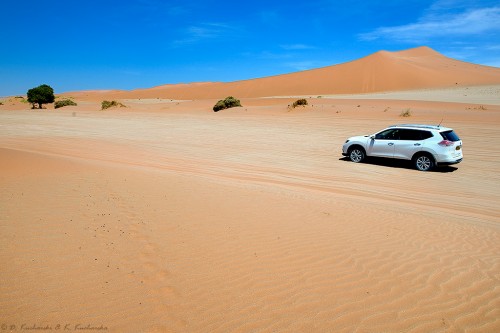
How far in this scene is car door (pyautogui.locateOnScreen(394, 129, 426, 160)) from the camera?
480 inches

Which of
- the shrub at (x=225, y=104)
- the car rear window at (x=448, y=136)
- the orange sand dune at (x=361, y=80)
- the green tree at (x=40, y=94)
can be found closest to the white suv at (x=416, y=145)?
the car rear window at (x=448, y=136)

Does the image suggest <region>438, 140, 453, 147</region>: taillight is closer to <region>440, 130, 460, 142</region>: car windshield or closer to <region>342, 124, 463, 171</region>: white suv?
<region>342, 124, 463, 171</region>: white suv

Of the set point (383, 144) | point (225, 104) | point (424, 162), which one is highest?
point (225, 104)

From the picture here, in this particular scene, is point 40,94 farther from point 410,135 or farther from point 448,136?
point 448,136

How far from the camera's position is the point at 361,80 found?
7912 cm

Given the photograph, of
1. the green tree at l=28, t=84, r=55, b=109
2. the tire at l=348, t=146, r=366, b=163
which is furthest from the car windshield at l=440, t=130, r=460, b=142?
the green tree at l=28, t=84, r=55, b=109

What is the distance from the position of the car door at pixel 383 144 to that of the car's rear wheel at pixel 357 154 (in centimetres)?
28

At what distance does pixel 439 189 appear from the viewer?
32.2 ft

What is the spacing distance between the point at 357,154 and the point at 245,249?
9910mm

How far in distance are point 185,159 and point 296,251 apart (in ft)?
31.7

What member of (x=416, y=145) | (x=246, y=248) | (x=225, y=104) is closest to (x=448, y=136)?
(x=416, y=145)

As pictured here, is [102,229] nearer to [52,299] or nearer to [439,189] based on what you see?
[52,299]

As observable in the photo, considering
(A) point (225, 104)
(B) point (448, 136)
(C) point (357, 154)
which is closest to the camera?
(B) point (448, 136)

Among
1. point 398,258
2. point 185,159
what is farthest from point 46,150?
point 398,258
